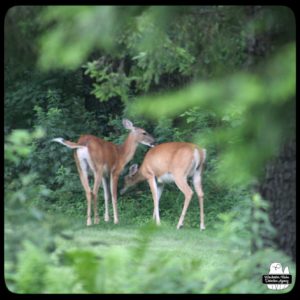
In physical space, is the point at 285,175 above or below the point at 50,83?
below

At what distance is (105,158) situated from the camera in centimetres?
1246

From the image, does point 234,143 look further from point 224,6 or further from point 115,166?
point 115,166

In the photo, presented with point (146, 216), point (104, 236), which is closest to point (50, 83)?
point (146, 216)

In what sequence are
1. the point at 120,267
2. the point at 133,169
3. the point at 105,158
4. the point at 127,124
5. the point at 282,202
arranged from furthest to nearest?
the point at 133,169
the point at 127,124
the point at 105,158
the point at 282,202
the point at 120,267

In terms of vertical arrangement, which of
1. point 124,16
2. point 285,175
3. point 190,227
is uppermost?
point 124,16

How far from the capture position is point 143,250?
4.53m

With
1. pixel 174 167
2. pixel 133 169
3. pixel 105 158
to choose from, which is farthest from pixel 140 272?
pixel 133 169

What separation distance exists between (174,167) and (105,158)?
0.93 metres

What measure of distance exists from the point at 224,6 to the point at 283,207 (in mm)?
1385

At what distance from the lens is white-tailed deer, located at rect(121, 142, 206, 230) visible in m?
12.0

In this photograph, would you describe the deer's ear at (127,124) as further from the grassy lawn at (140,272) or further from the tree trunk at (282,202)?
the grassy lawn at (140,272)

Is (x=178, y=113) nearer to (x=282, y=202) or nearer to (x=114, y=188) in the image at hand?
(x=282, y=202)

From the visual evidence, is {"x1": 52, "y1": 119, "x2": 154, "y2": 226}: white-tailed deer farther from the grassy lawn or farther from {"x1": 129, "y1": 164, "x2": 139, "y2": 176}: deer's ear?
the grassy lawn

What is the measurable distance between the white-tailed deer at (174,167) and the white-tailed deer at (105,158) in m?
0.39
